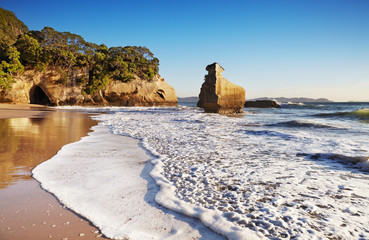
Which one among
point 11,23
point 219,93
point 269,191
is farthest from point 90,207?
point 11,23

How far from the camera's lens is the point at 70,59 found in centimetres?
3459

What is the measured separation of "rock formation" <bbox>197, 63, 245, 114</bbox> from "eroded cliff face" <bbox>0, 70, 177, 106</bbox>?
24.5 meters

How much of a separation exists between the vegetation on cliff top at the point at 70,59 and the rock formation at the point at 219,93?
2329 cm

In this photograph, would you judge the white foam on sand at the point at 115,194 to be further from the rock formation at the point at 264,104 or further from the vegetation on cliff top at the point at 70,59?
the rock formation at the point at 264,104

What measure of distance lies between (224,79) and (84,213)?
2144 cm

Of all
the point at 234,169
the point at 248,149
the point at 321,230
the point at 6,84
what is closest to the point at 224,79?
the point at 248,149

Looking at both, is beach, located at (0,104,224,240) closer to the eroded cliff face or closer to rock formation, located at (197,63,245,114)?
rock formation, located at (197,63,245,114)

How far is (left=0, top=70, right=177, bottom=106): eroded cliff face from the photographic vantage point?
30812mm

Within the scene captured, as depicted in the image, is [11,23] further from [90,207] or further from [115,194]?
[90,207]

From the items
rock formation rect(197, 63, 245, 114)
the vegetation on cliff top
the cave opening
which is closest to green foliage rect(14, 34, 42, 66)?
the vegetation on cliff top

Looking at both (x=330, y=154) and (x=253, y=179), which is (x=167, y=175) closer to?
(x=253, y=179)

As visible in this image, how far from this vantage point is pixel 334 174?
339cm

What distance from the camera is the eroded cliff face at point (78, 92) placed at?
30812mm

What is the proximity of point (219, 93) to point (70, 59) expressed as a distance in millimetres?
26151
